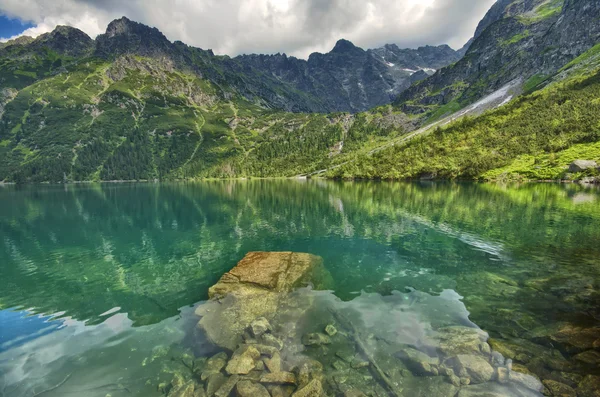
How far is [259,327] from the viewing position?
17.5 metres

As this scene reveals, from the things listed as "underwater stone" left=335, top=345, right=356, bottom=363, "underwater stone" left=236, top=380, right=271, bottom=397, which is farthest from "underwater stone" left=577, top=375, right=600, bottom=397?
"underwater stone" left=236, top=380, right=271, bottom=397

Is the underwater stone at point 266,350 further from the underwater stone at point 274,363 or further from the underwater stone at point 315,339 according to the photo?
the underwater stone at point 315,339

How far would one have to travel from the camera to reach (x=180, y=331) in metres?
18.8

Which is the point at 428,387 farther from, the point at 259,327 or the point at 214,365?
the point at 214,365

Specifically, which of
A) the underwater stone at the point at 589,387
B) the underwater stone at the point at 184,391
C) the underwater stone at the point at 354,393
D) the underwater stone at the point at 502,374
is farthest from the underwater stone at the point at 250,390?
the underwater stone at the point at 589,387

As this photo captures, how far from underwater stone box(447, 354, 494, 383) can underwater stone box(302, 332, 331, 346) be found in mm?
6389

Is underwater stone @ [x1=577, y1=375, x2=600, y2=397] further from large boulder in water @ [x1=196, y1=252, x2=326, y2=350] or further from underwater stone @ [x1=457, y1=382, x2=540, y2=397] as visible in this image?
large boulder in water @ [x1=196, y1=252, x2=326, y2=350]

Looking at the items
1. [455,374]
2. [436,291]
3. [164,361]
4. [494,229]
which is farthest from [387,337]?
[494,229]

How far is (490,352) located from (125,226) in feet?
198

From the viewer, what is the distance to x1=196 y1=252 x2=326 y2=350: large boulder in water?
18.2 meters

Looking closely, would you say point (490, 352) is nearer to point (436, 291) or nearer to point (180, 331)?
point (436, 291)

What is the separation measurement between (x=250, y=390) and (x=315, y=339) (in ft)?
17.2

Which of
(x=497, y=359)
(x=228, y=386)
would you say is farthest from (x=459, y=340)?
(x=228, y=386)

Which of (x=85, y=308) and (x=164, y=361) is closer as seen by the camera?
(x=164, y=361)
